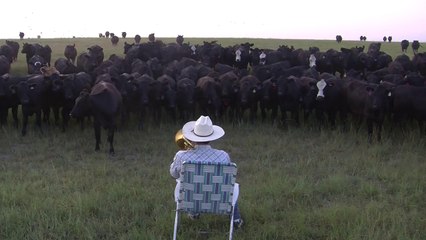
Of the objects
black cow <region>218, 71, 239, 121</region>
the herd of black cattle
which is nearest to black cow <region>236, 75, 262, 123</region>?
the herd of black cattle

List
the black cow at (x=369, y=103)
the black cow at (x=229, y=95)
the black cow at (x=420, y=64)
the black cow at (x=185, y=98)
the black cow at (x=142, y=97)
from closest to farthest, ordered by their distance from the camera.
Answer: the black cow at (x=369, y=103) < the black cow at (x=142, y=97) < the black cow at (x=185, y=98) < the black cow at (x=229, y=95) < the black cow at (x=420, y=64)

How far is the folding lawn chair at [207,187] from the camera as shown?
5.75m

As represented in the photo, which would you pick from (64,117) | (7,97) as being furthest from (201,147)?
(7,97)

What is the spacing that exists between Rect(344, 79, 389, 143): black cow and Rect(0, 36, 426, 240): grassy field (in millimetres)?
454

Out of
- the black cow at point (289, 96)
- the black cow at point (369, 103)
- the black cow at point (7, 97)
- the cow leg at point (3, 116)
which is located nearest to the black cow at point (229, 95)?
the black cow at point (289, 96)

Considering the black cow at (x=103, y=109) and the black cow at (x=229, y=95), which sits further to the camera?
Answer: the black cow at (x=229, y=95)

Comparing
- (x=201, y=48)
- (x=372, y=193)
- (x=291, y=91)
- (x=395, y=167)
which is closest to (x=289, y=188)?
(x=372, y=193)

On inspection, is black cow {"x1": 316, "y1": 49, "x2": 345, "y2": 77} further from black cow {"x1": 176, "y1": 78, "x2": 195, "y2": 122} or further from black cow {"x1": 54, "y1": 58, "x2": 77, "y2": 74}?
black cow {"x1": 54, "y1": 58, "x2": 77, "y2": 74}

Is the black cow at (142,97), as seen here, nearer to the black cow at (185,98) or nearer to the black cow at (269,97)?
the black cow at (185,98)

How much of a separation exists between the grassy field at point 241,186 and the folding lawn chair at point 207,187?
2.49 ft

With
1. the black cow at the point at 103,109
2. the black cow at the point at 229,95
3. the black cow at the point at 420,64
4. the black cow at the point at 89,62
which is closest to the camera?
the black cow at the point at 103,109

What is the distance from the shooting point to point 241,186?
875 cm

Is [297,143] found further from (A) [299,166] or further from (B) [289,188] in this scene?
(B) [289,188]

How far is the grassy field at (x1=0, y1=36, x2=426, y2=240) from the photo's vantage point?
6.82 m
